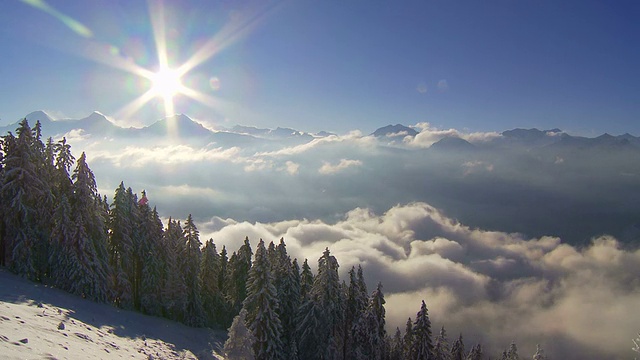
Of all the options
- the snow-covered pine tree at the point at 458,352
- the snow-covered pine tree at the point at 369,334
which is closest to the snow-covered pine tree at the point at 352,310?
the snow-covered pine tree at the point at 369,334

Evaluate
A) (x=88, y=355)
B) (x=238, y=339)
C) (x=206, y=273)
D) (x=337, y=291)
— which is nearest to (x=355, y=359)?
(x=337, y=291)

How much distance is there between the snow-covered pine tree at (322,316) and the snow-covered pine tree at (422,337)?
32.1ft

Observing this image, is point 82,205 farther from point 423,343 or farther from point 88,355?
point 423,343

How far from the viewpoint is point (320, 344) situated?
37.4m

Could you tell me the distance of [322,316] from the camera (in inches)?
1448

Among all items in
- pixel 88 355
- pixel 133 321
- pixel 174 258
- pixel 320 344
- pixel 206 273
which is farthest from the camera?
pixel 206 273

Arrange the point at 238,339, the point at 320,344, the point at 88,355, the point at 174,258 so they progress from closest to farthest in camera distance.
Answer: the point at 88,355 → the point at 238,339 → the point at 320,344 → the point at 174,258

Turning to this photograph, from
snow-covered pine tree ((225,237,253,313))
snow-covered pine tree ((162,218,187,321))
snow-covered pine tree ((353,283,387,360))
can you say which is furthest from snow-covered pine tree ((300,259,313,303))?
snow-covered pine tree ((162,218,187,321))

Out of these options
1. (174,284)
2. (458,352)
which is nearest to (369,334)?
(458,352)

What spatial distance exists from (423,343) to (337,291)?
40.8 ft

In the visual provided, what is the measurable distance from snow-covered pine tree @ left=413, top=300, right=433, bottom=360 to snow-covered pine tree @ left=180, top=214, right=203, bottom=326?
27.5 meters

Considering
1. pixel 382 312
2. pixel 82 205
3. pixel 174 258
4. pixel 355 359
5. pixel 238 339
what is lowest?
pixel 355 359

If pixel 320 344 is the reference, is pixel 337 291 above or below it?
above

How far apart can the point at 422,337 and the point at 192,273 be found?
99.9 ft
